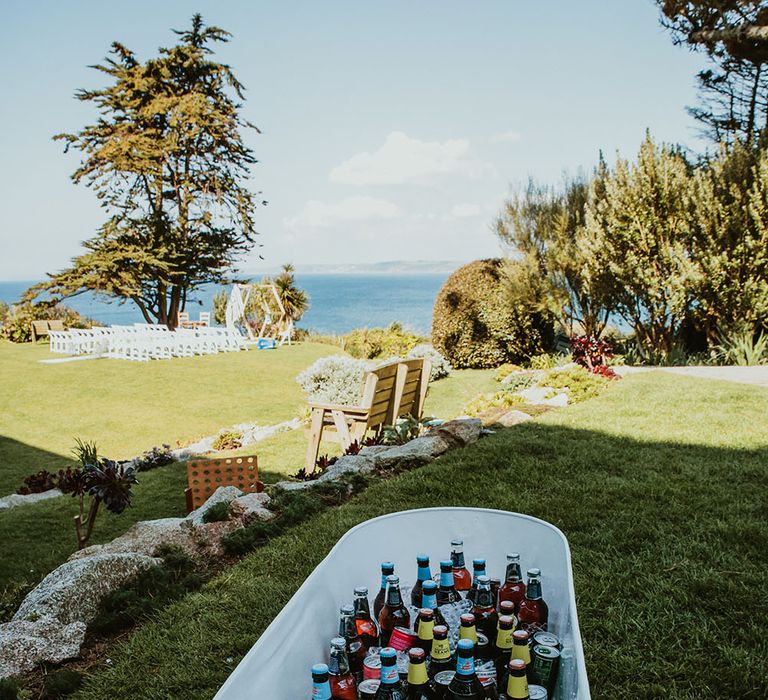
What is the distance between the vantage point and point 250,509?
4.08 meters

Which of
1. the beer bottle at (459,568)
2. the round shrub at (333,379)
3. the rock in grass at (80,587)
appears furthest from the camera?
the round shrub at (333,379)

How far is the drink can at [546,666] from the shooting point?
148cm

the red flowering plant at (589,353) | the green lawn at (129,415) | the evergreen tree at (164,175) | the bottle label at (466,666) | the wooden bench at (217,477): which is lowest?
the green lawn at (129,415)

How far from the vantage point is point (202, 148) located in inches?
942

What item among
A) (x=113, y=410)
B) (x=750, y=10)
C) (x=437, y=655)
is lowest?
(x=113, y=410)

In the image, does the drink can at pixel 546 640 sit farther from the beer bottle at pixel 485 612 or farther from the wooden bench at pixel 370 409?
the wooden bench at pixel 370 409

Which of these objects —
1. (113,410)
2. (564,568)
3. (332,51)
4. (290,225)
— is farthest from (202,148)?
(290,225)

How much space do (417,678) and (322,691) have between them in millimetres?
236

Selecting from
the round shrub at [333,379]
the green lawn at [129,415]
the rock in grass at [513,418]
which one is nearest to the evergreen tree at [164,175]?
the green lawn at [129,415]

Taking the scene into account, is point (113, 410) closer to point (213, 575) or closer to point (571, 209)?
point (213, 575)

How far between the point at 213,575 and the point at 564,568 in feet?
7.17

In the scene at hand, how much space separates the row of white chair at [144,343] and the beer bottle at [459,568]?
1535cm

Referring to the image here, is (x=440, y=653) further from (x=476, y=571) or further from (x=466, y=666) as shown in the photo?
(x=476, y=571)

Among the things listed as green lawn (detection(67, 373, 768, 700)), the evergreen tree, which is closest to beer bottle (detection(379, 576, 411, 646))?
green lawn (detection(67, 373, 768, 700))
